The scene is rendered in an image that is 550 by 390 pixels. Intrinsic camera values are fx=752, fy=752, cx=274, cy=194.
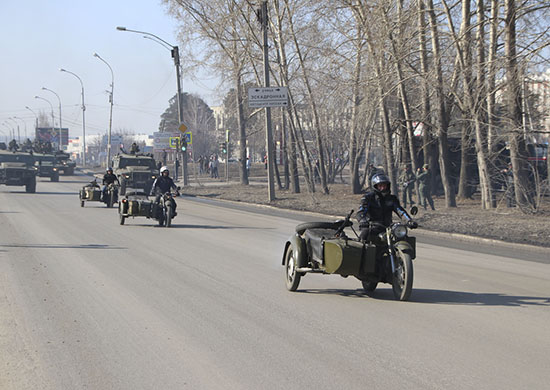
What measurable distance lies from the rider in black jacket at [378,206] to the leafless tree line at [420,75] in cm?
1195

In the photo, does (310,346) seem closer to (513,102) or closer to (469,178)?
(513,102)

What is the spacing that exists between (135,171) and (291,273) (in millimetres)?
28685

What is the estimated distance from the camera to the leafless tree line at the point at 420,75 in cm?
2169

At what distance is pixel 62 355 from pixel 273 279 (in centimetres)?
A: 489

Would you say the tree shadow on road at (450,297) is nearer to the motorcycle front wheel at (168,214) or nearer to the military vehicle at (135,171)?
the motorcycle front wheel at (168,214)

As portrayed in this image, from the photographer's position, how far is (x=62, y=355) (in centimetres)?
655

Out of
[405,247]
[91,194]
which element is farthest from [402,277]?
[91,194]

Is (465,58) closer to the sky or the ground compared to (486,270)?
closer to the sky

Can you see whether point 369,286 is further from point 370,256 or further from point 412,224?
point 412,224

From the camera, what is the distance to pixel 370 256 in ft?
29.9

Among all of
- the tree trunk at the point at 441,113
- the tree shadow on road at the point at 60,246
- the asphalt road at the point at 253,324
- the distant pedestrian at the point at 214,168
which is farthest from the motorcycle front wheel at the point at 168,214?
the distant pedestrian at the point at 214,168

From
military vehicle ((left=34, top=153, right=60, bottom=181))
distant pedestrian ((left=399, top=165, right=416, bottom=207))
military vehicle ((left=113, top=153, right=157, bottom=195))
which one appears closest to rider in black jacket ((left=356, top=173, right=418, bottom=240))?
distant pedestrian ((left=399, top=165, right=416, bottom=207))

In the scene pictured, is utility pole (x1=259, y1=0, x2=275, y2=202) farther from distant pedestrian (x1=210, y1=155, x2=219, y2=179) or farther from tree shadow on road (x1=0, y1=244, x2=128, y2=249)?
distant pedestrian (x1=210, y1=155, x2=219, y2=179)

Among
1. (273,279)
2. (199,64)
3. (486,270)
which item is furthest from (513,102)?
(199,64)
